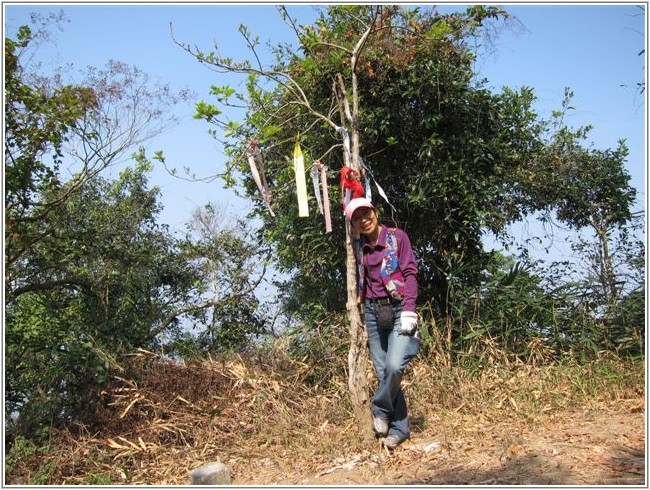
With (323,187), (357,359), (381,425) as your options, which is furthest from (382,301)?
(323,187)

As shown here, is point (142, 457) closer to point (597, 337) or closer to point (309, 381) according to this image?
point (309, 381)

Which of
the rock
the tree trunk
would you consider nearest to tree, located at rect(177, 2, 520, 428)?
the tree trunk

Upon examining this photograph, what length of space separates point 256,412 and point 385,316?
166cm

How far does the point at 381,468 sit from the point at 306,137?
377cm

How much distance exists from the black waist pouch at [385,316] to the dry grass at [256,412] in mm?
911

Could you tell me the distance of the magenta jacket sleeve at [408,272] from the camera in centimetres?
441

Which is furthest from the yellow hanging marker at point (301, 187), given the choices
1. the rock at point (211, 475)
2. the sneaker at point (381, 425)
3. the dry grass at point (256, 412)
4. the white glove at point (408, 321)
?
the rock at point (211, 475)

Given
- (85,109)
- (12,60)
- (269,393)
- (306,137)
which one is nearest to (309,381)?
(269,393)

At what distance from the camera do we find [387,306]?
4527 millimetres

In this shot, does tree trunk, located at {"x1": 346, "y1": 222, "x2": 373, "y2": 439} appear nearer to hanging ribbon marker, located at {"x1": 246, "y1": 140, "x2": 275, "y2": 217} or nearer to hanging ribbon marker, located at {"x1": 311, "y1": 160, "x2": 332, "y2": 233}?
hanging ribbon marker, located at {"x1": 311, "y1": 160, "x2": 332, "y2": 233}

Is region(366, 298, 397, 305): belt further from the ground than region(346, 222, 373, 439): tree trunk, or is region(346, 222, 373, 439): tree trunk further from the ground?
region(366, 298, 397, 305): belt

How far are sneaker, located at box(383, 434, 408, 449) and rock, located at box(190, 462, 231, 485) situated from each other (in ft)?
3.74

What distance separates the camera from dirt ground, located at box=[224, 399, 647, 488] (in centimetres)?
386

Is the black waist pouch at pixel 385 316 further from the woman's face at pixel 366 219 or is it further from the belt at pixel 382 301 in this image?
the woman's face at pixel 366 219
